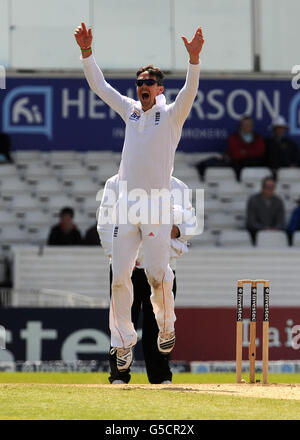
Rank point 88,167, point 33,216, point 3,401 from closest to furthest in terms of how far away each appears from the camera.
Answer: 1. point 3,401
2. point 33,216
3. point 88,167

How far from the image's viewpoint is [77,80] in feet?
61.7

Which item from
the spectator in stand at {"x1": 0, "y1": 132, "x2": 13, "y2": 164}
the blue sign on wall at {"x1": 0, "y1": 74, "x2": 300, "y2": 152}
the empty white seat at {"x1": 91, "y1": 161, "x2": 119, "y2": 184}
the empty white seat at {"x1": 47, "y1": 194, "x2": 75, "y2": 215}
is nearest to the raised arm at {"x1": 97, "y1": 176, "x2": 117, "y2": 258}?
the empty white seat at {"x1": 47, "y1": 194, "x2": 75, "y2": 215}

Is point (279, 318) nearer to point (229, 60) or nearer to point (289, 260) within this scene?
point (289, 260)

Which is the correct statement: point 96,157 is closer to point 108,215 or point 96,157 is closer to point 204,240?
point 204,240

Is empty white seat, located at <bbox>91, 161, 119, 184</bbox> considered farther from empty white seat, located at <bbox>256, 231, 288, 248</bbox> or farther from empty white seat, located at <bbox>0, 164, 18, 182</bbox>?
empty white seat, located at <bbox>256, 231, 288, 248</bbox>

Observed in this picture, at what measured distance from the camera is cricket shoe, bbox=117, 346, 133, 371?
29.1 ft

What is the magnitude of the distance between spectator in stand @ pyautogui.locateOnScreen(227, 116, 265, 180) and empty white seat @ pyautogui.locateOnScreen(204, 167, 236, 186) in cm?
17

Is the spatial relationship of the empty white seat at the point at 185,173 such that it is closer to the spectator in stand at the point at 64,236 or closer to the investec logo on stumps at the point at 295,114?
the investec logo on stumps at the point at 295,114

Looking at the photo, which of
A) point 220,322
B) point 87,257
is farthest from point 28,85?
point 220,322

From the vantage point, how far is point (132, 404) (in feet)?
24.5

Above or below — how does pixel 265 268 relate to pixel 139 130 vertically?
below

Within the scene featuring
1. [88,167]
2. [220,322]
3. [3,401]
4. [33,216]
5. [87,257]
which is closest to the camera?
[3,401]

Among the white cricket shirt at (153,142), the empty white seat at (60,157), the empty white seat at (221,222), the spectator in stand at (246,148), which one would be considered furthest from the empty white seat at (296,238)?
the white cricket shirt at (153,142)

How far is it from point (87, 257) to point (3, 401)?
836cm
